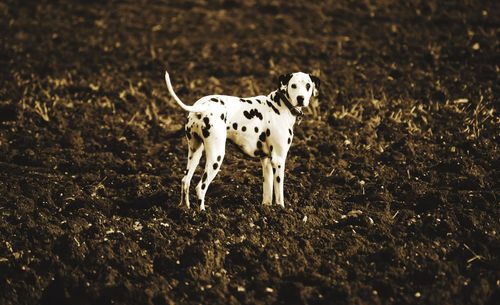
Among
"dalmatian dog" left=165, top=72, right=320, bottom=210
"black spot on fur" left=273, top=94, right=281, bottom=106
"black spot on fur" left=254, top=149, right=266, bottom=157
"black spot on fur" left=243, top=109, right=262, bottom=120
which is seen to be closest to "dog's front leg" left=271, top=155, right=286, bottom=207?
"dalmatian dog" left=165, top=72, right=320, bottom=210

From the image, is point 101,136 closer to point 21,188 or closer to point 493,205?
point 21,188

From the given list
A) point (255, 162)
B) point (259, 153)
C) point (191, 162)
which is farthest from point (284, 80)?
point (255, 162)

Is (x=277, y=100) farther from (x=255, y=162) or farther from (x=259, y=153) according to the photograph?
(x=255, y=162)

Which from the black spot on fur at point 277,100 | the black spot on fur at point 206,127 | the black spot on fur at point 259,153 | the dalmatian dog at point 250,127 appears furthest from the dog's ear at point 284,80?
the black spot on fur at point 206,127

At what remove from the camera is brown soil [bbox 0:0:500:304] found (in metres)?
6.00

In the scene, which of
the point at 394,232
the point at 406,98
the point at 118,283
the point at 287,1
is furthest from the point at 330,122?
the point at 287,1

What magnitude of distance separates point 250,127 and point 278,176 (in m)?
0.65

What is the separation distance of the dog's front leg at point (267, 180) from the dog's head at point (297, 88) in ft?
2.47

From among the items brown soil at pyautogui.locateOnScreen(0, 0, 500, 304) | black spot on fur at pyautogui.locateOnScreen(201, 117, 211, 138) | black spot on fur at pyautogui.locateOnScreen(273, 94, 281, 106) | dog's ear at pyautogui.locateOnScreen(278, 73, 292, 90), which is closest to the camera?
brown soil at pyautogui.locateOnScreen(0, 0, 500, 304)

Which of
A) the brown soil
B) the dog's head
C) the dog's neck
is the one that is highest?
the dog's head

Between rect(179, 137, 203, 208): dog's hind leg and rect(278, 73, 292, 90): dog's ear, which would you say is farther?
rect(278, 73, 292, 90): dog's ear

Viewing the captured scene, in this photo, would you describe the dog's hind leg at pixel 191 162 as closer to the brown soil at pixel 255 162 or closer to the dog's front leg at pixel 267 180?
the brown soil at pixel 255 162

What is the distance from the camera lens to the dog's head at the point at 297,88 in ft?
22.9

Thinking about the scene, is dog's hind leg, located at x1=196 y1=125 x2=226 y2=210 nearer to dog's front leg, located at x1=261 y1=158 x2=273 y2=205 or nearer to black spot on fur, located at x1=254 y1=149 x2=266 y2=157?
black spot on fur, located at x1=254 y1=149 x2=266 y2=157
